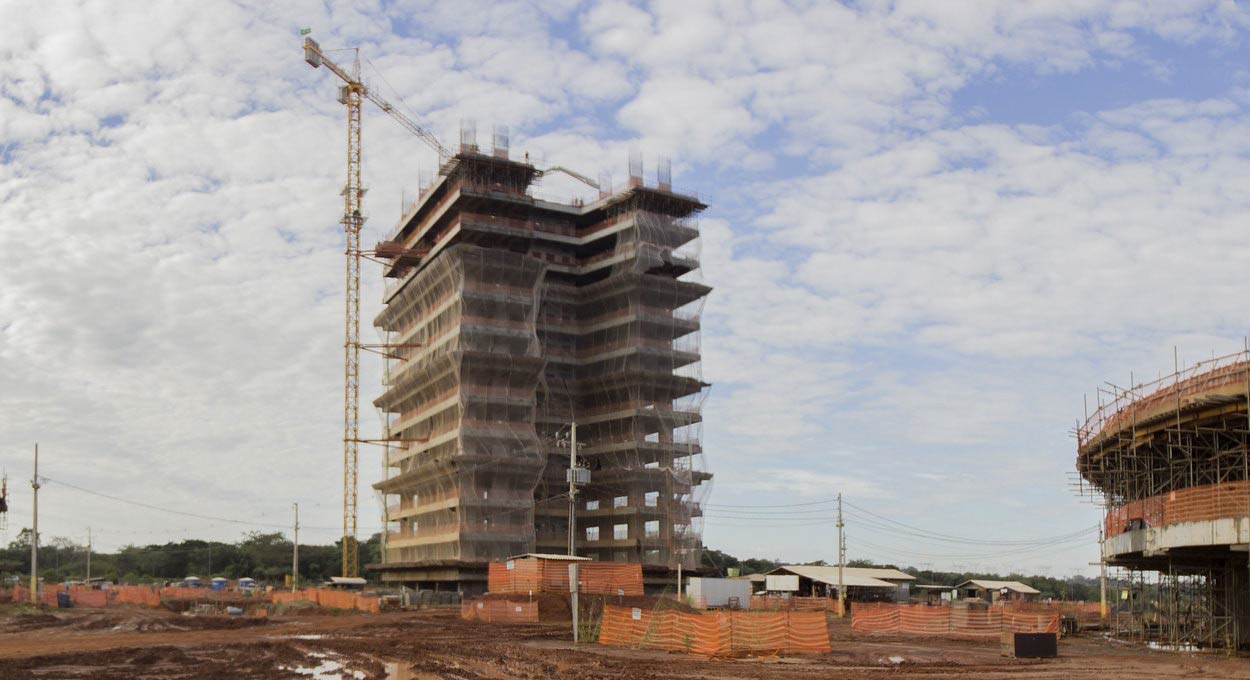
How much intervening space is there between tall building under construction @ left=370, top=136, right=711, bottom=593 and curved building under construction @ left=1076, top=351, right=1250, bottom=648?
2654 inches

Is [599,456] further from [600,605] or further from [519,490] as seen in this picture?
[600,605]

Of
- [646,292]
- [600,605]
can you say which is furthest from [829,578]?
[600,605]

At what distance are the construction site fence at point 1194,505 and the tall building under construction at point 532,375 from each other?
72627 mm

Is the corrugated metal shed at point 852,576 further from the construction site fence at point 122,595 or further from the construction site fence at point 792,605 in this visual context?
the construction site fence at point 122,595

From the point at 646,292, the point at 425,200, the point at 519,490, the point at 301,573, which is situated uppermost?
the point at 425,200

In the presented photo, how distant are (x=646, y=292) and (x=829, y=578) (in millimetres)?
35884

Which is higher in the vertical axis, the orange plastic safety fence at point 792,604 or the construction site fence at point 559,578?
the construction site fence at point 559,578

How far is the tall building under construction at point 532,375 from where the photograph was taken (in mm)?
113000

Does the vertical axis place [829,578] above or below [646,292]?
below

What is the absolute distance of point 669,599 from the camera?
83.1 metres

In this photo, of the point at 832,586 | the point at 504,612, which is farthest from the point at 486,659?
the point at 832,586

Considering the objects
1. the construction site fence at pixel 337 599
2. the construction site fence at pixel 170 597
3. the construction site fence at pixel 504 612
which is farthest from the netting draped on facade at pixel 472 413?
the construction site fence at pixel 504 612

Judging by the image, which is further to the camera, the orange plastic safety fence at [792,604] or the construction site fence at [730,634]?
the orange plastic safety fence at [792,604]

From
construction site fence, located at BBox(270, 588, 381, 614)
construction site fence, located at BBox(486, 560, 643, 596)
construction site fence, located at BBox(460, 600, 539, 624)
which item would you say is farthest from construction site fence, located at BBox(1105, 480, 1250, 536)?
construction site fence, located at BBox(270, 588, 381, 614)
